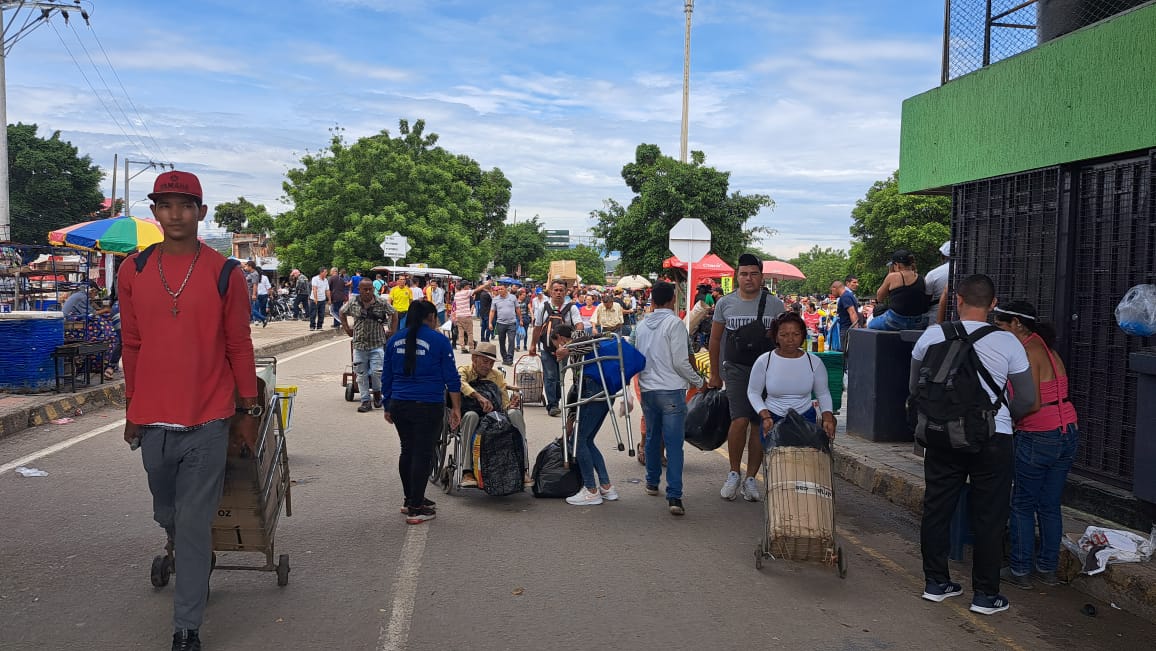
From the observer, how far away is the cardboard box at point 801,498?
17.7ft

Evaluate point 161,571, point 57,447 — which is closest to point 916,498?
point 161,571

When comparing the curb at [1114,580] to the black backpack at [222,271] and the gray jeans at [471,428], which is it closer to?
the gray jeans at [471,428]

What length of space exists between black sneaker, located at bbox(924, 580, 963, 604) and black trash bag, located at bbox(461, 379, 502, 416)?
11.9 ft

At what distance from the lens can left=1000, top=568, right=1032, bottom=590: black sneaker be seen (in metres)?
5.60

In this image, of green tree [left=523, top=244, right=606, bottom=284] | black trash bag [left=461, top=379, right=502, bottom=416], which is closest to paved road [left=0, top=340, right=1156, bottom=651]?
black trash bag [left=461, top=379, right=502, bottom=416]

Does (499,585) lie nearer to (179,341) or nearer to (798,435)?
(798,435)

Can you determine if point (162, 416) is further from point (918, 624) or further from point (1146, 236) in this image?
point (1146, 236)

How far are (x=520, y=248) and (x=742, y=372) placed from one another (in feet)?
286

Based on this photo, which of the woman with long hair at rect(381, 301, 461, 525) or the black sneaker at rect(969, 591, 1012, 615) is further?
the woman with long hair at rect(381, 301, 461, 525)

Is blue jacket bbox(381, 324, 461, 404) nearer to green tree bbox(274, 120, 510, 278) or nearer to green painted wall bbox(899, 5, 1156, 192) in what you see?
green painted wall bbox(899, 5, 1156, 192)

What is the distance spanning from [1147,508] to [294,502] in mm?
6192

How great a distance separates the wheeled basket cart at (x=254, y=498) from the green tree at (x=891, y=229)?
115 ft

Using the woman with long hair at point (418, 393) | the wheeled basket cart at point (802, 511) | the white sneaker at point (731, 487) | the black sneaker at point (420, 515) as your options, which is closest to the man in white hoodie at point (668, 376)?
the white sneaker at point (731, 487)

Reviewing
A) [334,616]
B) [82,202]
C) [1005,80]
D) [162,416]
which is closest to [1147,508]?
[1005,80]
